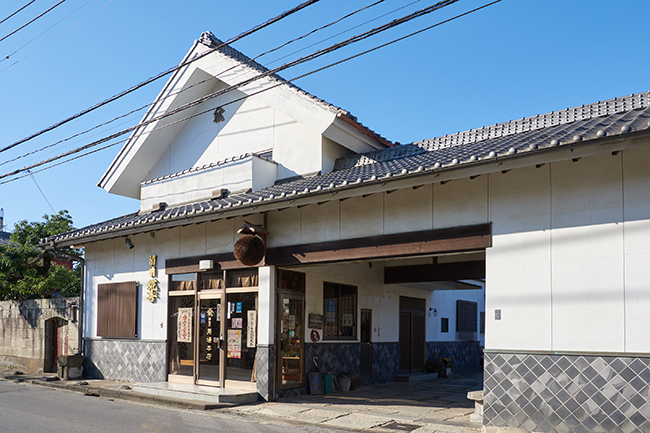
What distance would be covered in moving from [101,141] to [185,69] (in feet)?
13.5

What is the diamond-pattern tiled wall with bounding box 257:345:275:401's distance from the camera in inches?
431

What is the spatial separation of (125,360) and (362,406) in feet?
22.4

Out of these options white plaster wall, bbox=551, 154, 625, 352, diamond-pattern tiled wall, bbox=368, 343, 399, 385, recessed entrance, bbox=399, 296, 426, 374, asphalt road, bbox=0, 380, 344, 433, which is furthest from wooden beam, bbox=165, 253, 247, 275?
white plaster wall, bbox=551, 154, 625, 352

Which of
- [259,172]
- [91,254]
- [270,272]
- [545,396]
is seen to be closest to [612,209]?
[545,396]

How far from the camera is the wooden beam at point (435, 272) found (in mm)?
14195

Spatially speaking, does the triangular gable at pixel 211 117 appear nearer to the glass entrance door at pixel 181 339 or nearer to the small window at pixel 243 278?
the small window at pixel 243 278

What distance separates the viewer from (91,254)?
51.8 ft

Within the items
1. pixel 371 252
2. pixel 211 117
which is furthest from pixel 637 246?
pixel 211 117

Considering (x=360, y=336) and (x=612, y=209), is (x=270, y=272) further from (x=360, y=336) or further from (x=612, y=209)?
(x=612, y=209)

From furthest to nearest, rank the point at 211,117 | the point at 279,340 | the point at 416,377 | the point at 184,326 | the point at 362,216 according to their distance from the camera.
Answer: the point at 416,377 → the point at 211,117 → the point at 184,326 → the point at 279,340 → the point at 362,216

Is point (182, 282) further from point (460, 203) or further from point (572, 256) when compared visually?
point (572, 256)

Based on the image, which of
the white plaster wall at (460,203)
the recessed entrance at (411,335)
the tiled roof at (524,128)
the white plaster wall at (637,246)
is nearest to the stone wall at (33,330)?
the tiled roof at (524,128)

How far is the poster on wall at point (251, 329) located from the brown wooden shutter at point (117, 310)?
399 centimetres

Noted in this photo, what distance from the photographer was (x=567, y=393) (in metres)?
7.28
